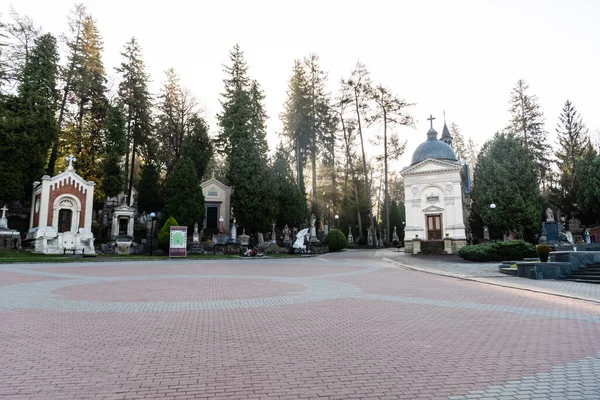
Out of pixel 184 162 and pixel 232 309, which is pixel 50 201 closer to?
pixel 184 162

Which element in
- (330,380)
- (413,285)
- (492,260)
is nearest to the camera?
(330,380)

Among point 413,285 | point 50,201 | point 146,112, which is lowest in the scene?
point 413,285

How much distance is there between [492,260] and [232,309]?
1869 cm

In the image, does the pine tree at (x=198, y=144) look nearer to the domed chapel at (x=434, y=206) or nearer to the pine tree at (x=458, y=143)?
the domed chapel at (x=434, y=206)

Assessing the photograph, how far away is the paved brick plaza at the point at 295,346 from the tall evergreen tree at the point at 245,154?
25.4 metres

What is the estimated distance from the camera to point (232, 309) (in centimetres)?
840

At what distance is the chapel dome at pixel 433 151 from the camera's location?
36281 mm

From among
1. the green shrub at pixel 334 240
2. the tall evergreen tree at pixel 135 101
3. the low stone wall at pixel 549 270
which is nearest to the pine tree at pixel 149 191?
the tall evergreen tree at pixel 135 101

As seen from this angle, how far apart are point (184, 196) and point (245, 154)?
751cm

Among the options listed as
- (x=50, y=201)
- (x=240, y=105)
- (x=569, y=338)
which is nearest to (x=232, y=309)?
(x=569, y=338)

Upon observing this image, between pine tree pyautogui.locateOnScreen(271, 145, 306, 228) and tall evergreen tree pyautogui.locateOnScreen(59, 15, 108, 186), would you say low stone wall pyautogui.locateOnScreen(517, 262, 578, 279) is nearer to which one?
pine tree pyautogui.locateOnScreen(271, 145, 306, 228)

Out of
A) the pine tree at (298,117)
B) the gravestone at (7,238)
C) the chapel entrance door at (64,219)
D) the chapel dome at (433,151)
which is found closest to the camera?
the gravestone at (7,238)

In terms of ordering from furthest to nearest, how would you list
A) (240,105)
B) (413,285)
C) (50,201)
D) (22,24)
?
(240,105) < (22,24) < (50,201) < (413,285)

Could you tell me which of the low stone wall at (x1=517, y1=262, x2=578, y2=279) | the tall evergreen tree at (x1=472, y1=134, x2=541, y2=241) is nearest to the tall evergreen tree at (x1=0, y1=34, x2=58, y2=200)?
the low stone wall at (x1=517, y1=262, x2=578, y2=279)
